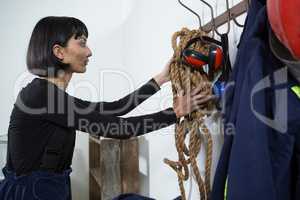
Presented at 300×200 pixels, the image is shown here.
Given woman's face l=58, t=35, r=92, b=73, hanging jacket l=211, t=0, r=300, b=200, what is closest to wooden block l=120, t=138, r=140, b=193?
woman's face l=58, t=35, r=92, b=73

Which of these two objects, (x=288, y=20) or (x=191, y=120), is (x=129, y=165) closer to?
(x=191, y=120)

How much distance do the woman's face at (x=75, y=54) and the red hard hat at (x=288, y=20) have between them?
2.44ft

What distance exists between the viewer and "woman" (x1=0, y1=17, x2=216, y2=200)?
Result: 87 cm

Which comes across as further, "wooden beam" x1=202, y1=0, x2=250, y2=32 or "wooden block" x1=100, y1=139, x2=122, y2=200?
"wooden block" x1=100, y1=139, x2=122, y2=200

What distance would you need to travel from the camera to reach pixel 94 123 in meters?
0.87

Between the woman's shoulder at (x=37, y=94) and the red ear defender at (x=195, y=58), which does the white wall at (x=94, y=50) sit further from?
the red ear defender at (x=195, y=58)

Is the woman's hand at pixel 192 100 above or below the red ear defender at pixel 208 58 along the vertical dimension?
below

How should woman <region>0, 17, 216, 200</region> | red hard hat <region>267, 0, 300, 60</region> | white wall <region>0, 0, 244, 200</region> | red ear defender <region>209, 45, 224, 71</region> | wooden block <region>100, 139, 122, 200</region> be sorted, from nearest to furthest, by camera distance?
1. red hard hat <region>267, 0, 300, 60</region>
2. red ear defender <region>209, 45, 224, 71</region>
3. woman <region>0, 17, 216, 200</region>
4. wooden block <region>100, 139, 122, 200</region>
5. white wall <region>0, 0, 244, 200</region>

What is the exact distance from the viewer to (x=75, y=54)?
1004 millimetres

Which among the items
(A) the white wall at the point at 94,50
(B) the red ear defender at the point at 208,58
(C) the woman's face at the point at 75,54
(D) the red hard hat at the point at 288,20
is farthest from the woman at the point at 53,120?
(A) the white wall at the point at 94,50

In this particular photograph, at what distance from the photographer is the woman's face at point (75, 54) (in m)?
1.00

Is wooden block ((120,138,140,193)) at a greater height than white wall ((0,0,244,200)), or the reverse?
white wall ((0,0,244,200))

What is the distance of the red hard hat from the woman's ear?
2.51 ft

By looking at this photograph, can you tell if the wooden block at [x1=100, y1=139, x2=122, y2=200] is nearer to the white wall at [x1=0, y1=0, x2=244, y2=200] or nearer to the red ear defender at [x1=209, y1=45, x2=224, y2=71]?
the white wall at [x1=0, y1=0, x2=244, y2=200]
